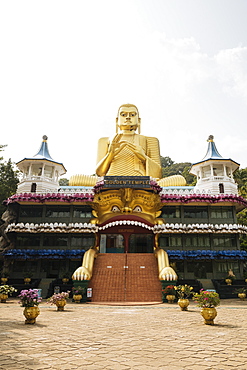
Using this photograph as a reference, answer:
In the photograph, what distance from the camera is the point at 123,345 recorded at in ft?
25.0

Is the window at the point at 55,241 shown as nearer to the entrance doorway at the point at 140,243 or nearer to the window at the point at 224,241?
the entrance doorway at the point at 140,243

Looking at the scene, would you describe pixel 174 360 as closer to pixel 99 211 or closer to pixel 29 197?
pixel 99 211

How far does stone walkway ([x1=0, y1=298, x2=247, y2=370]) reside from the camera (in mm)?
6008

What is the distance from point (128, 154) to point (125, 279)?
44.7 feet

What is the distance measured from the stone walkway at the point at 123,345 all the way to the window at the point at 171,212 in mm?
18142

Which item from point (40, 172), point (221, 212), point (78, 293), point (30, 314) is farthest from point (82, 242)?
point (30, 314)

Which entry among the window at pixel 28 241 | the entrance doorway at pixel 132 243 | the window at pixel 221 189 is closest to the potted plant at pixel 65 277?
the window at pixel 28 241

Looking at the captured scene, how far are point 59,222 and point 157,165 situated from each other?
1136 cm

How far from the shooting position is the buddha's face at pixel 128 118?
109 feet

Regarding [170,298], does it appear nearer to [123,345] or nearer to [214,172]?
[123,345]

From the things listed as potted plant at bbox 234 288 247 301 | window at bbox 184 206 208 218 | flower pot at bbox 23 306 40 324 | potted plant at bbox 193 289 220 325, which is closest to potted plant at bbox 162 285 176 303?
potted plant at bbox 234 288 247 301

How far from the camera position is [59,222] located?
29219 millimetres

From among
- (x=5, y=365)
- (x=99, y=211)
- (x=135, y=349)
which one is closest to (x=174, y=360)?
(x=135, y=349)

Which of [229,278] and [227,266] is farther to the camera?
[227,266]
